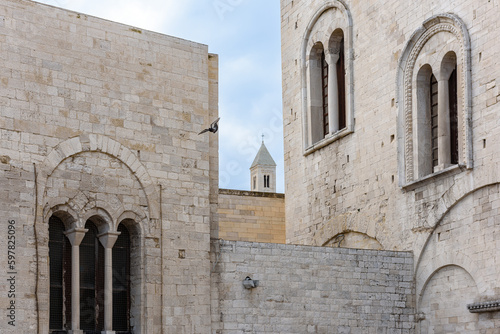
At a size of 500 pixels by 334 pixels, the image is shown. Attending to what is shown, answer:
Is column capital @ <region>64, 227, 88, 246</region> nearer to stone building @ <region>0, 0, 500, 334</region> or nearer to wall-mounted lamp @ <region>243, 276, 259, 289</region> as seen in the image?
stone building @ <region>0, 0, 500, 334</region>

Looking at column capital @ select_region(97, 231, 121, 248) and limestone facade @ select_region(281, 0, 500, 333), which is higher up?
limestone facade @ select_region(281, 0, 500, 333)

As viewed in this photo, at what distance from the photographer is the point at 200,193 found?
17.2 meters

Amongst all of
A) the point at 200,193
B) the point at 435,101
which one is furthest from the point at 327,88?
the point at 200,193

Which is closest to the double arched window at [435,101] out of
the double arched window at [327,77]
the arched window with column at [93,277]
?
the double arched window at [327,77]

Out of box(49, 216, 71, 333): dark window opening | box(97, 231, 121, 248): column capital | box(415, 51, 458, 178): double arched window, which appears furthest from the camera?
box(415, 51, 458, 178): double arched window

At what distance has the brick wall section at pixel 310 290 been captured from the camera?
17.0m

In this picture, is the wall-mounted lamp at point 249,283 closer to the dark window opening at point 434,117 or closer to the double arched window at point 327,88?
the dark window opening at point 434,117

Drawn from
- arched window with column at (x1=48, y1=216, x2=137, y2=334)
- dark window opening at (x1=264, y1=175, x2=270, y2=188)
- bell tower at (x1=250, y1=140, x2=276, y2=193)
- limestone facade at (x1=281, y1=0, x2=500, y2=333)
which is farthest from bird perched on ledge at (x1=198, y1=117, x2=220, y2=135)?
dark window opening at (x1=264, y1=175, x2=270, y2=188)

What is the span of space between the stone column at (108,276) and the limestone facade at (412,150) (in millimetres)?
6189

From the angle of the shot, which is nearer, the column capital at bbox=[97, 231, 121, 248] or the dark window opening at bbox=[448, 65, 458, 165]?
the column capital at bbox=[97, 231, 121, 248]

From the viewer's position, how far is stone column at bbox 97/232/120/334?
51.7 feet

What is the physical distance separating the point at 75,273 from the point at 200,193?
284 centimetres

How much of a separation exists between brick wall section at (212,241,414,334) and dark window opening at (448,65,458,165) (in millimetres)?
2194

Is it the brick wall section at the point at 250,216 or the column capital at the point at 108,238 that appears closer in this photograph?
the column capital at the point at 108,238
